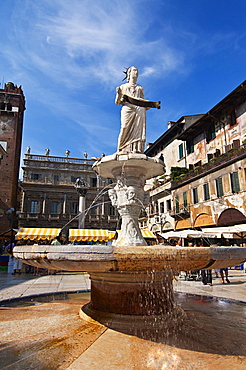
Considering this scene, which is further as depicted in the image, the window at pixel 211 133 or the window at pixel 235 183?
the window at pixel 211 133

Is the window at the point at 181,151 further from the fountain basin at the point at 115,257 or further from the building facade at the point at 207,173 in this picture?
the fountain basin at the point at 115,257

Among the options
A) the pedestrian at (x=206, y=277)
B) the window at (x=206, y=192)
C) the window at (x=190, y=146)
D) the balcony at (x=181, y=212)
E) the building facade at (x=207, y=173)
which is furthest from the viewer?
the window at (x=190, y=146)

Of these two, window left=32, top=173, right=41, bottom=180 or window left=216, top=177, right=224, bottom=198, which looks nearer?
window left=216, top=177, right=224, bottom=198

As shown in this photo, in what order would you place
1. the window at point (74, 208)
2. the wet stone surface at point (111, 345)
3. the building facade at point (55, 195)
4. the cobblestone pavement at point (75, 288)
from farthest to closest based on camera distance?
the window at point (74, 208) < the building facade at point (55, 195) < the cobblestone pavement at point (75, 288) < the wet stone surface at point (111, 345)

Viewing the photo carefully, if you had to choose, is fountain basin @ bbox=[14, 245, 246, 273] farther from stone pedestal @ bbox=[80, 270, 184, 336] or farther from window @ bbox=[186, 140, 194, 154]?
window @ bbox=[186, 140, 194, 154]

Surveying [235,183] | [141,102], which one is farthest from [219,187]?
[141,102]

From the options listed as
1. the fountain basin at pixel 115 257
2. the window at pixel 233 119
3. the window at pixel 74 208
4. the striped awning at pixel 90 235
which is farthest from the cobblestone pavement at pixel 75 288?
the window at pixel 74 208

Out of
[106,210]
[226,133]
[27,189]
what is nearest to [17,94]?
[27,189]

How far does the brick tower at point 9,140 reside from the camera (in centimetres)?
3384

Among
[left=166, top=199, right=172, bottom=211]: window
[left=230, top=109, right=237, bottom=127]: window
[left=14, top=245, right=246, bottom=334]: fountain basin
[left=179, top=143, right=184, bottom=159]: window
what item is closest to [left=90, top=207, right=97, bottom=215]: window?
[left=166, top=199, right=172, bottom=211]: window

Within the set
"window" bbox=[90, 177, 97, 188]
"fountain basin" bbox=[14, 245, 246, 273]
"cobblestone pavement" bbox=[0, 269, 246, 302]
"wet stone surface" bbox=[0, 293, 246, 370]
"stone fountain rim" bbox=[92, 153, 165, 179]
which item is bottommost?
"cobblestone pavement" bbox=[0, 269, 246, 302]

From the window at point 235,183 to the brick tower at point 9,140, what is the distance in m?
26.2

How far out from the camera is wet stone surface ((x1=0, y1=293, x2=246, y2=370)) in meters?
2.73

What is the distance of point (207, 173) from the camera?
23.0 m
